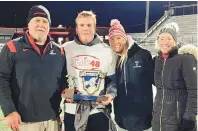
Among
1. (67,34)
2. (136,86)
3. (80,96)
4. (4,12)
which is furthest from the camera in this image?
(4,12)

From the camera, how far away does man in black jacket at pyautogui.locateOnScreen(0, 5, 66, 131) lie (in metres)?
2.35

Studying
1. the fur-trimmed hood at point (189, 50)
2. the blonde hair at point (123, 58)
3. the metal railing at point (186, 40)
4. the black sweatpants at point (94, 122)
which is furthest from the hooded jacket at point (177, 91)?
the metal railing at point (186, 40)

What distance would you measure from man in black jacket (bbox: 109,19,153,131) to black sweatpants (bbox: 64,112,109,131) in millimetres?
236

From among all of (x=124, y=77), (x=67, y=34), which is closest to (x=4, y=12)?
(x=67, y=34)

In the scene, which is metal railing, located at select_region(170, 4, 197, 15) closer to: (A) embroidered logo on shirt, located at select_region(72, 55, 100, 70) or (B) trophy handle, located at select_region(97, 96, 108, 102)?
(A) embroidered logo on shirt, located at select_region(72, 55, 100, 70)

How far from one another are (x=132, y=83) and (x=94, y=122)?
1.57ft

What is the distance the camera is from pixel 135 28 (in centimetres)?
2297

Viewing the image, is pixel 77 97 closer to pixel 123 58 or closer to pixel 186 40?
pixel 123 58

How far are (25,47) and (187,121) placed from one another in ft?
4.53

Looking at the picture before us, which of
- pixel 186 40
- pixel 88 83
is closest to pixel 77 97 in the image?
pixel 88 83

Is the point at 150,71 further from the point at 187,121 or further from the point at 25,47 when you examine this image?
the point at 25,47

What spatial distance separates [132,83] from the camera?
108 inches

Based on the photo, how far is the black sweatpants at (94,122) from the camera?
8.59ft

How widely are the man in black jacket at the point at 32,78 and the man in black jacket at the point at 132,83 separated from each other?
21.2 inches
